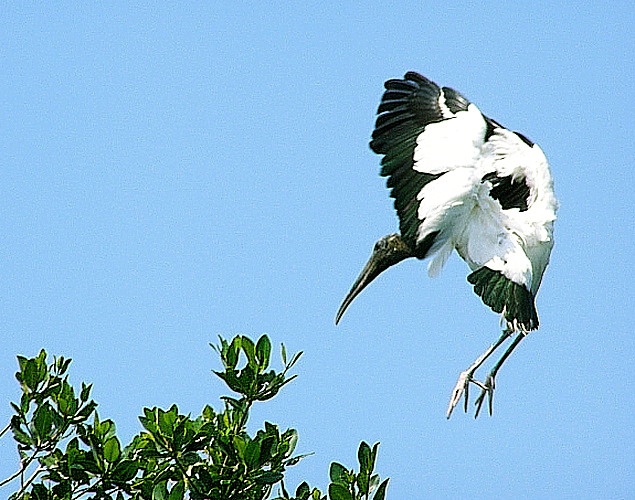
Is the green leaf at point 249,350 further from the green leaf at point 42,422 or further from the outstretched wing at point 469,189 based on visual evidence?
the outstretched wing at point 469,189

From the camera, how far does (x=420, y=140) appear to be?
20.3ft

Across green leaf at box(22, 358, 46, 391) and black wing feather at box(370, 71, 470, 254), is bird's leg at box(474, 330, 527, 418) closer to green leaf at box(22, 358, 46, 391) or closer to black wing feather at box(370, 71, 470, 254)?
black wing feather at box(370, 71, 470, 254)

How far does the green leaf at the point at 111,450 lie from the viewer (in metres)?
3.67

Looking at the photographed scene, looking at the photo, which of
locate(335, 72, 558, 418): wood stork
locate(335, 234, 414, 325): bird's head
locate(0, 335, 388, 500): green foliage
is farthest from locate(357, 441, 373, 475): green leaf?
locate(335, 234, 414, 325): bird's head

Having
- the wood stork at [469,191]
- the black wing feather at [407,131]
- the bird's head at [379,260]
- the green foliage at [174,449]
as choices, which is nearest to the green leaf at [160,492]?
the green foliage at [174,449]

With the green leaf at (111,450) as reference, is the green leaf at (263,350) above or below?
above

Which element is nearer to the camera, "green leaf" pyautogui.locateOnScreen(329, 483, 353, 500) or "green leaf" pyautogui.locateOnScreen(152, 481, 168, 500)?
"green leaf" pyautogui.locateOnScreen(152, 481, 168, 500)

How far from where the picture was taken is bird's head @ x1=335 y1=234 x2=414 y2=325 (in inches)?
277

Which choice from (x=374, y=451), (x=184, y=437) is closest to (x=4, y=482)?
(x=184, y=437)

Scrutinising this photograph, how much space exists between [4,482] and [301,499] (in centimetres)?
93

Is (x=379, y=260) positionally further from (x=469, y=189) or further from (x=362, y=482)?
(x=362, y=482)

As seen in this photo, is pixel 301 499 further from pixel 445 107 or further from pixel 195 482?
pixel 445 107

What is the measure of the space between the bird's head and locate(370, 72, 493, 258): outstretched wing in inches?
29.2

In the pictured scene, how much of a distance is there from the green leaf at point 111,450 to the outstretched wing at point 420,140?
2734 millimetres
